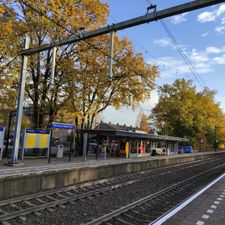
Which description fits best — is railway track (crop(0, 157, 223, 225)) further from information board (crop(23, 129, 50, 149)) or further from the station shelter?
the station shelter

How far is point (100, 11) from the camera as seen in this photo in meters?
24.6

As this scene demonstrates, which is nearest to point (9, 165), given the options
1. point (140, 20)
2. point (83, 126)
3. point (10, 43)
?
point (10, 43)

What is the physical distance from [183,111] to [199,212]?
1868 inches

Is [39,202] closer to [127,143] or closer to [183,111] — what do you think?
[127,143]

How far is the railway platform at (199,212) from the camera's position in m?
8.38

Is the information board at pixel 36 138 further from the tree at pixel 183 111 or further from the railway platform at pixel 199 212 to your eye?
the tree at pixel 183 111

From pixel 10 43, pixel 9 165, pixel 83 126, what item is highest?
pixel 10 43

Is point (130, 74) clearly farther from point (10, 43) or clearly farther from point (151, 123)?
point (151, 123)

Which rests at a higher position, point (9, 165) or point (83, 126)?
point (83, 126)

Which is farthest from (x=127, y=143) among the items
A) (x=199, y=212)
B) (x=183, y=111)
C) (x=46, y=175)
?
(x=183, y=111)

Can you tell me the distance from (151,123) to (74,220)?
58114 millimetres

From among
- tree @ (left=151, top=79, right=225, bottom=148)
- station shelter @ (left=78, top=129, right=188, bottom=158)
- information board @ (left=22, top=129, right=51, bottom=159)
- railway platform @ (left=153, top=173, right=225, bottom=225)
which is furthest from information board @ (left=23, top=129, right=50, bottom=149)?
tree @ (left=151, top=79, right=225, bottom=148)

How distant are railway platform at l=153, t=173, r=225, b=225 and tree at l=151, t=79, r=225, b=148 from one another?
145ft

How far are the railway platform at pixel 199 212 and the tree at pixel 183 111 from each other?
4413cm
